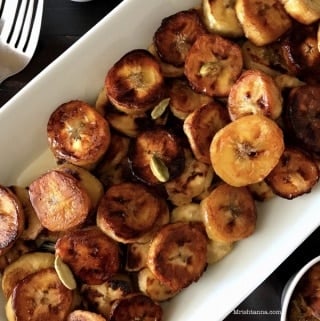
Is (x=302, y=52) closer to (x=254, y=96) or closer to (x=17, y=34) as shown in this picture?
(x=254, y=96)

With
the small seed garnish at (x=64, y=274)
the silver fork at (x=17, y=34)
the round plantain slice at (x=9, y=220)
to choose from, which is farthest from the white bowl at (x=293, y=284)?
the silver fork at (x=17, y=34)

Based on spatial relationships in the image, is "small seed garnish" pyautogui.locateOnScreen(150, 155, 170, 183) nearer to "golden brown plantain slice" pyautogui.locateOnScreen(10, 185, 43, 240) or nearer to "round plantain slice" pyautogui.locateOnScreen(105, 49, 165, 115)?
"round plantain slice" pyautogui.locateOnScreen(105, 49, 165, 115)

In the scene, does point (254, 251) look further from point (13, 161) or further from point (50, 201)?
point (13, 161)

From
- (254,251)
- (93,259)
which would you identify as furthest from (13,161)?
(254,251)

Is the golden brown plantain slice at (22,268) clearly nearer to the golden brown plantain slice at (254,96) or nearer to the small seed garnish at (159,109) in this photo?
the small seed garnish at (159,109)

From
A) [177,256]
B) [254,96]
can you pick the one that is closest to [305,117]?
[254,96]
